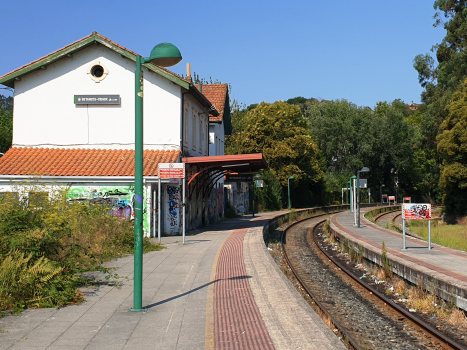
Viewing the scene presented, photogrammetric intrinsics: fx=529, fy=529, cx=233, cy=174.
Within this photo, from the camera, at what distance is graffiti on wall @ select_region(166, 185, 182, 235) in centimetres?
2112

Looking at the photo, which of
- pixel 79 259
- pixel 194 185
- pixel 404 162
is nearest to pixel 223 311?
pixel 79 259

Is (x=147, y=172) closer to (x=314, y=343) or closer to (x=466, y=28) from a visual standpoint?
(x=314, y=343)

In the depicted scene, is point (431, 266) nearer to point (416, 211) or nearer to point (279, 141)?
point (416, 211)

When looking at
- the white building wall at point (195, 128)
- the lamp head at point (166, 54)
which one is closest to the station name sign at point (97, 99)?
the white building wall at point (195, 128)

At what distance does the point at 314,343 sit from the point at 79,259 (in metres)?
6.82

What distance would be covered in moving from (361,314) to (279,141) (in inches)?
1674

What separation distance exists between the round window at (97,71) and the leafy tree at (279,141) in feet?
100

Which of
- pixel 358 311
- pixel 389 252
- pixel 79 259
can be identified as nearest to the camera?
pixel 358 311

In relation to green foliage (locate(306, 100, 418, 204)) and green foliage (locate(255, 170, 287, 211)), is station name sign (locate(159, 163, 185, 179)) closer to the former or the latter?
green foliage (locate(255, 170, 287, 211))

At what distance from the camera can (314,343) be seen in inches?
238

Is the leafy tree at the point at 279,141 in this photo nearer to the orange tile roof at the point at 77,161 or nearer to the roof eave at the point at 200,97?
the roof eave at the point at 200,97

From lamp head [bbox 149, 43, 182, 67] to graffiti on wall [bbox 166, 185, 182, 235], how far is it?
1359 centimetres

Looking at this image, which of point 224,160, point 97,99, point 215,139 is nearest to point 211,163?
point 224,160

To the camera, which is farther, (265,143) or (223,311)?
(265,143)
